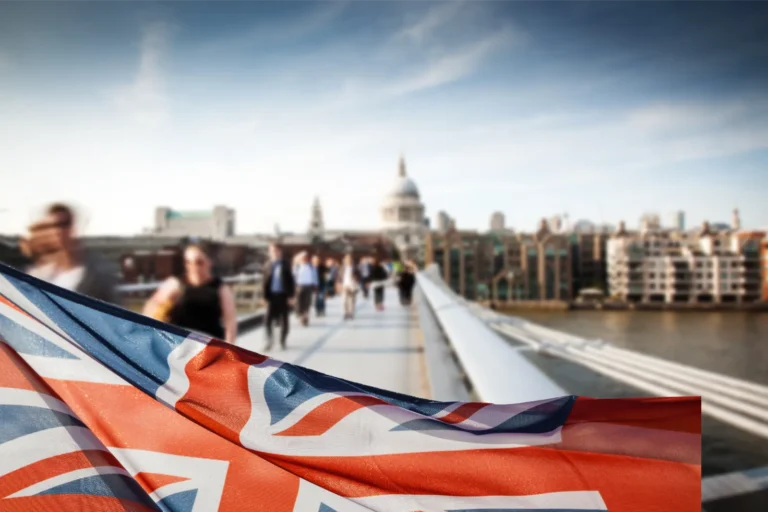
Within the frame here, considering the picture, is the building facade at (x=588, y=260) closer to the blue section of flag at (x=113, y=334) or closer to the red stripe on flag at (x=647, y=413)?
the red stripe on flag at (x=647, y=413)

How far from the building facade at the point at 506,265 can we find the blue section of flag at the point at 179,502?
6402cm

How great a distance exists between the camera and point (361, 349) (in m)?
3.54

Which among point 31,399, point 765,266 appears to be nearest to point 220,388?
point 31,399

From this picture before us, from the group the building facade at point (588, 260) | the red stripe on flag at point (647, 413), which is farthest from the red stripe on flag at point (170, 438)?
the building facade at point (588, 260)

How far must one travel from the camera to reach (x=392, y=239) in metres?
69.9

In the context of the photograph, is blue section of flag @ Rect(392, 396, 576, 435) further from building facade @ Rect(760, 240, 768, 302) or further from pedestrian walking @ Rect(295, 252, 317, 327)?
building facade @ Rect(760, 240, 768, 302)

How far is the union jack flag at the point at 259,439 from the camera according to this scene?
0.87 m

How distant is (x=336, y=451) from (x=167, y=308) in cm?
135

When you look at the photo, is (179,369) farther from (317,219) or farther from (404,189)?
(404,189)

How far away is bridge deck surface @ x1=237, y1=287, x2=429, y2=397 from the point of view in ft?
8.67

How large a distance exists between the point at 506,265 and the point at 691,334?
38.9 m

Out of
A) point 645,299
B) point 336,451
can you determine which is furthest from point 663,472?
point 645,299

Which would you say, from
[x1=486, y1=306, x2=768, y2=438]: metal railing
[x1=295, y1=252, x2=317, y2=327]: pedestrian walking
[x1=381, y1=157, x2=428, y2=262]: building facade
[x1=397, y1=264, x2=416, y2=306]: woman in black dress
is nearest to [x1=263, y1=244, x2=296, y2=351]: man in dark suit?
[x1=295, y1=252, x2=317, y2=327]: pedestrian walking

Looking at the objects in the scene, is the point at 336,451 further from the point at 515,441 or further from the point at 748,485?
the point at 748,485
